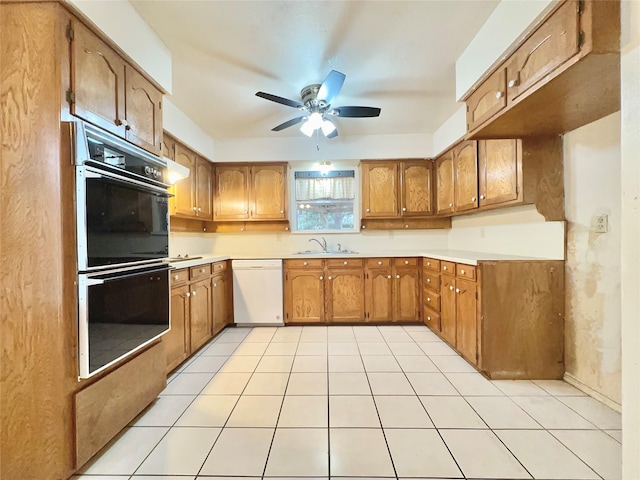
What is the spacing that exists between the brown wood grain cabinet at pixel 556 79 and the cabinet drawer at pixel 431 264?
4.71 feet

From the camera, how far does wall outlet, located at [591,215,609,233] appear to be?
1.81 m

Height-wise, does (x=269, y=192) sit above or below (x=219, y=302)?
above

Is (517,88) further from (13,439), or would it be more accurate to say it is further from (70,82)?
(13,439)

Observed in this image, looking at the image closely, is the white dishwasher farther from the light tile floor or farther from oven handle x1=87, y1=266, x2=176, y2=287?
oven handle x1=87, y1=266, x2=176, y2=287

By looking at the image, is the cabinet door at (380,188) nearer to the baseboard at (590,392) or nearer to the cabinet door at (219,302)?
the cabinet door at (219,302)

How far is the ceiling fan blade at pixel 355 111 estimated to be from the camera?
2.39 meters

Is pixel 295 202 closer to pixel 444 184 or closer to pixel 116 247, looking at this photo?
pixel 444 184

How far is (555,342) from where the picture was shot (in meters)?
2.12

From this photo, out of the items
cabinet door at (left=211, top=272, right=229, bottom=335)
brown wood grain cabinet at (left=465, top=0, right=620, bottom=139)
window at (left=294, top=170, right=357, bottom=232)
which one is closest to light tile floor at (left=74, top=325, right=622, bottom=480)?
Answer: cabinet door at (left=211, top=272, right=229, bottom=335)

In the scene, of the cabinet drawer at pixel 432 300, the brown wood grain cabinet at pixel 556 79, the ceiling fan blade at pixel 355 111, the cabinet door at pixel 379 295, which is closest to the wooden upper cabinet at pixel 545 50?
the brown wood grain cabinet at pixel 556 79

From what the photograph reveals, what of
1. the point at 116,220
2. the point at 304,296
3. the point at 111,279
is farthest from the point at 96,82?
the point at 304,296

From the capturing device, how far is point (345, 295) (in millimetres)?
3500

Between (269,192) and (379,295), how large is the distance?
1992 mm

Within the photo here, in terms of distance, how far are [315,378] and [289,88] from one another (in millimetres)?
2493
